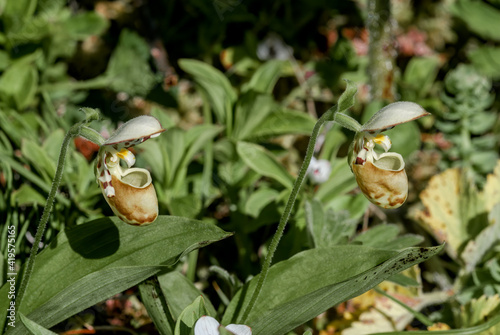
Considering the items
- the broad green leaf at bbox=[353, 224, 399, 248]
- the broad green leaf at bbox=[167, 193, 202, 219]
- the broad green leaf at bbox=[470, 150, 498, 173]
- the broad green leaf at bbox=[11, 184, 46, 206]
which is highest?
the broad green leaf at bbox=[11, 184, 46, 206]

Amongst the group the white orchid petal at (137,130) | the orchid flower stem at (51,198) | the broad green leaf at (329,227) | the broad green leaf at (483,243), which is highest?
the white orchid petal at (137,130)

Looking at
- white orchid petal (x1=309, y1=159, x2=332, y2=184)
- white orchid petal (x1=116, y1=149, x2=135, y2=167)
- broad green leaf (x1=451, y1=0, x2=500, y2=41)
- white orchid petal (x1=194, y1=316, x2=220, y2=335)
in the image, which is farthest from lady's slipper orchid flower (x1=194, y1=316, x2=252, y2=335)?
broad green leaf (x1=451, y1=0, x2=500, y2=41)

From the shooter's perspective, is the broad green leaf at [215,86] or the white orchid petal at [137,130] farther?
the broad green leaf at [215,86]

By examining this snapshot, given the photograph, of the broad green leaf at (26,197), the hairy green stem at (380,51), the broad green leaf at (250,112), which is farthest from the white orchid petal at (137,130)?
the hairy green stem at (380,51)

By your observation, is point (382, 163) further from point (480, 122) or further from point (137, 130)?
point (480, 122)

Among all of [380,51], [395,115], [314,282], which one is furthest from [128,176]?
[380,51]

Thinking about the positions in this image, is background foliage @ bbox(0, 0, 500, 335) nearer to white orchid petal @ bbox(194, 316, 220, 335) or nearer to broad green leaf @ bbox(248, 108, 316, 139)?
broad green leaf @ bbox(248, 108, 316, 139)

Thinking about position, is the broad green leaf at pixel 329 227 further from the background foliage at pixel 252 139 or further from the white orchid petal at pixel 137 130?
the white orchid petal at pixel 137 130
